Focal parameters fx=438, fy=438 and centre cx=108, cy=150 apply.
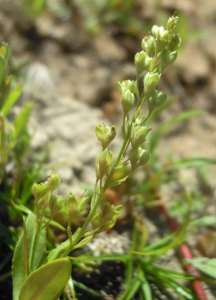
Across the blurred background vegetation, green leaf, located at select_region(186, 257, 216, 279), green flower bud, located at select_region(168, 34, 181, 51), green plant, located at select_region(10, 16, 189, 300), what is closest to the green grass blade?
green leaf, located at select_region(186, 257, 216, 279)

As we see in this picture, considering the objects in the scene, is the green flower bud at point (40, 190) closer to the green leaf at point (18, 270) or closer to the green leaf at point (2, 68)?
the green leaf at point (18, 270)

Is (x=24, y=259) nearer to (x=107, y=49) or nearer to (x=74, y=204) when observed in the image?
(x=74, y=204)

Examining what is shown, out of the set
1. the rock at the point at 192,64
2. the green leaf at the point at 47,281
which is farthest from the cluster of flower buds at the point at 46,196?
the rock at the point at 192,64

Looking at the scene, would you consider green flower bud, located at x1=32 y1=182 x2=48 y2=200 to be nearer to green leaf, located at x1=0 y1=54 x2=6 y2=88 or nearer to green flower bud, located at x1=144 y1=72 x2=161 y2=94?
green flower bud, located at x1=144 y1=72 x2=161 y2=94

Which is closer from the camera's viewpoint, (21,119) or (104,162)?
(104,162)

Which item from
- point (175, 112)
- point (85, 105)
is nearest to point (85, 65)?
point (85, 105)

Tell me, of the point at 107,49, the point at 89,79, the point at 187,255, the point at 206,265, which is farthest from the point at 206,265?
the point at 107,49

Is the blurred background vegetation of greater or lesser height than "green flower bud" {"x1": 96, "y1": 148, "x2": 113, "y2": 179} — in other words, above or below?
above
